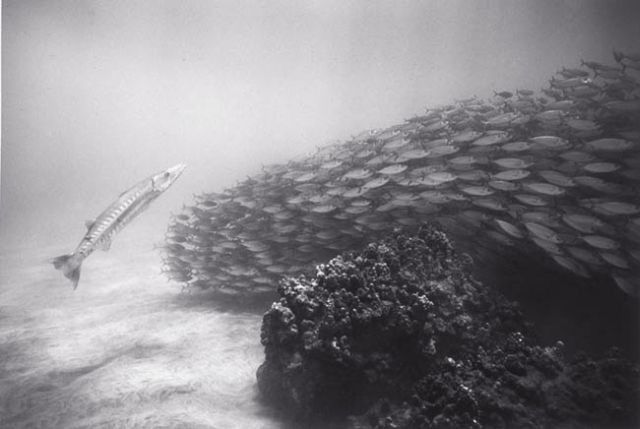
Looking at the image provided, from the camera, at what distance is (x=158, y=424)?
369 cm

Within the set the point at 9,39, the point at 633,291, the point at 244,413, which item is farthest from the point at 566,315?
the point at 9,39

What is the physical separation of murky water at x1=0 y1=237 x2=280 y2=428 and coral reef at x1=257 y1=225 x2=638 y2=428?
0.77m

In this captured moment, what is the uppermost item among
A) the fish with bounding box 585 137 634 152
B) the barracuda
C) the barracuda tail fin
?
the fish with bounding box 585 137 634 152

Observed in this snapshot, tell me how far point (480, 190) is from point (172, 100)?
255 feet

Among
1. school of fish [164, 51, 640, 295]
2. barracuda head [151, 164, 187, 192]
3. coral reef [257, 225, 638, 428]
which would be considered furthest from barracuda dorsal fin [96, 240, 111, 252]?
school of fish [164, 51, 640, 295]

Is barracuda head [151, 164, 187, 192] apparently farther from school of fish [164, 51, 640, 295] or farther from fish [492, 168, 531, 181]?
fish [492, 168, 531, 181]

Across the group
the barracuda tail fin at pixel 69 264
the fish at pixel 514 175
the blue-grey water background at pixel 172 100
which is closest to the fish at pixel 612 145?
the fish at pixel 514 175

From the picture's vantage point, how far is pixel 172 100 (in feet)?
238

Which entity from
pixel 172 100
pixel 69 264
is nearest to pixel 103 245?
pixel 69 264

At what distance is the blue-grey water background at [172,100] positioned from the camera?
15.2ft

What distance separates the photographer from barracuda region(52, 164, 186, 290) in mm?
3986

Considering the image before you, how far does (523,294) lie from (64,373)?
260 inches

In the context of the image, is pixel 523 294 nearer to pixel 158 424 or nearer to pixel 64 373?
pixel 158 424

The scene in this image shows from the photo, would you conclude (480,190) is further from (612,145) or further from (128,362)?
(128,362)
